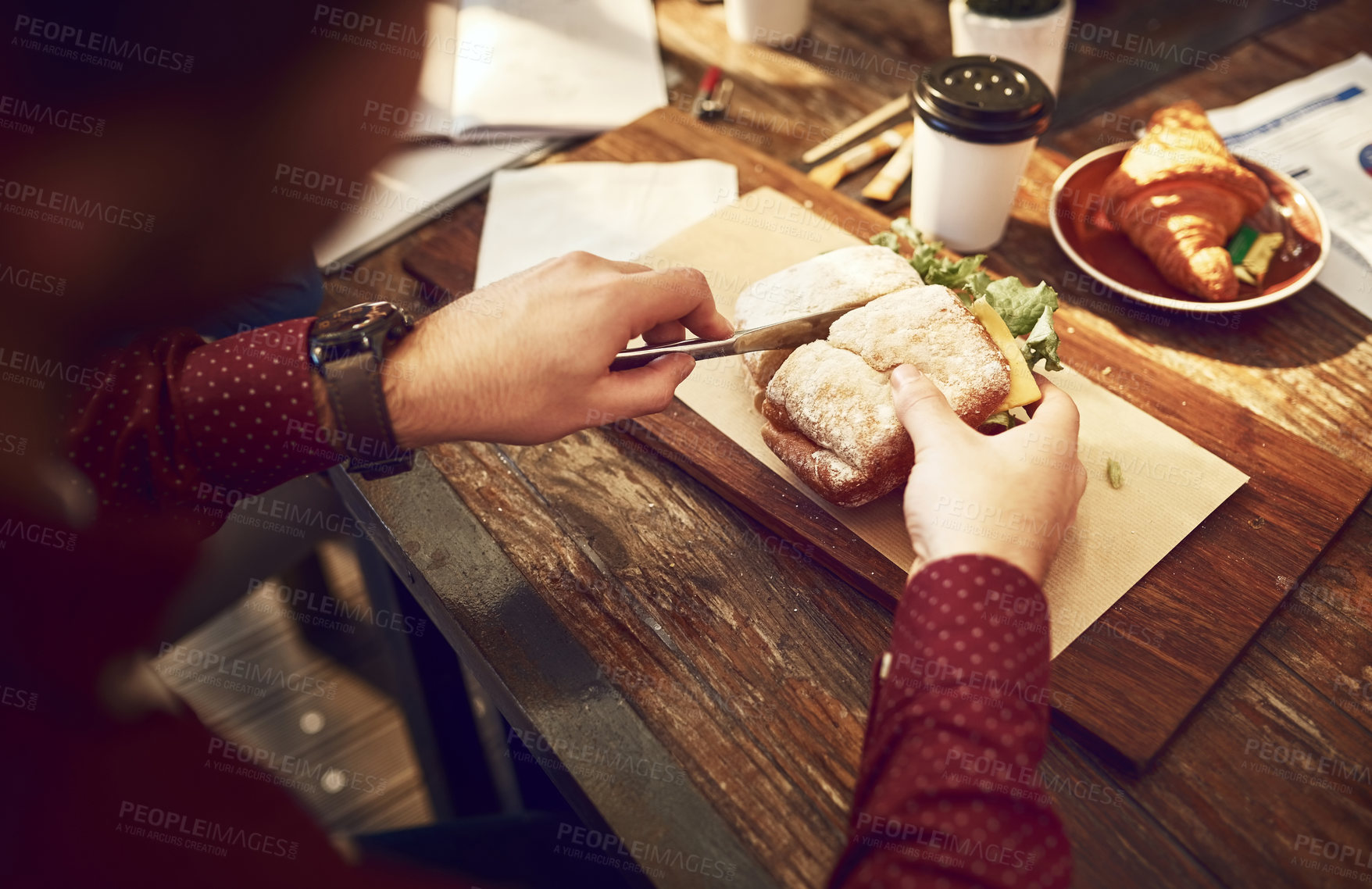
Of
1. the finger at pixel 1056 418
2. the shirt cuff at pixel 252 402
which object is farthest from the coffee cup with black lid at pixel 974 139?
the shirt cuff at pixel 252 402

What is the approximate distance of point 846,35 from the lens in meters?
2.73

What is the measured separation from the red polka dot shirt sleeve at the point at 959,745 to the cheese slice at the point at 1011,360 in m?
0.45

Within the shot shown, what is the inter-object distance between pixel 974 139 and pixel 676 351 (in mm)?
904

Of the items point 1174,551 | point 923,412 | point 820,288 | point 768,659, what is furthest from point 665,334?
point 1174,551

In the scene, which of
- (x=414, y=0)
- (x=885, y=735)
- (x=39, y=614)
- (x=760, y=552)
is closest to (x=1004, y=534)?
(x=885, y=735)

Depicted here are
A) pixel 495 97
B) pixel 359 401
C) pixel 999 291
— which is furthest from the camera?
pixel 495 97

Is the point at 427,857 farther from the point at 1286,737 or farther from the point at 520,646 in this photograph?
the point at 1286,737

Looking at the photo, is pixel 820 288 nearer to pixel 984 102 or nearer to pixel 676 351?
pixel 676 351

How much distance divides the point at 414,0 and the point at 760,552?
211 cm

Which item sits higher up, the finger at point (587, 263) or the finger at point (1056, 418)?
the finger at point (587, 263)

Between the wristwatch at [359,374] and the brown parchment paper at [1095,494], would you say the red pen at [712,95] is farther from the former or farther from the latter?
the wristwatch at [359,374]

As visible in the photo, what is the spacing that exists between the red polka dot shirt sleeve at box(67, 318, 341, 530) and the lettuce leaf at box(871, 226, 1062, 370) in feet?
4.11

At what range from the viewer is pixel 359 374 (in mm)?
1327

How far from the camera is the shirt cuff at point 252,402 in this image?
1.33 meters
